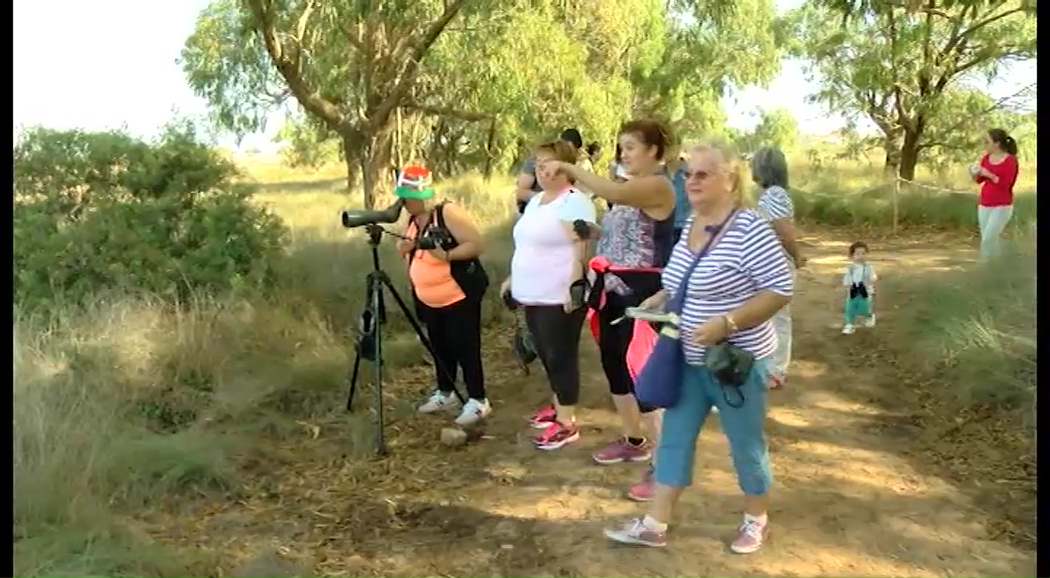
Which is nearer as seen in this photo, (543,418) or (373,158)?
(543,418)

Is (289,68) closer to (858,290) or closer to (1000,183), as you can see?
(858,290)

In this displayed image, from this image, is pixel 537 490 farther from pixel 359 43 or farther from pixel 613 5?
pixel 613 5

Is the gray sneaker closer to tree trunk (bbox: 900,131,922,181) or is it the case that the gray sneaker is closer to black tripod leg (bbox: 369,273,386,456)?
black tripod leg (bbox: 369,273,386,456)

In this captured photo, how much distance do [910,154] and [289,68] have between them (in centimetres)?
1107

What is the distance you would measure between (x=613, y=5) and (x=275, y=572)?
507 inches

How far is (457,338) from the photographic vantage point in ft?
16.8

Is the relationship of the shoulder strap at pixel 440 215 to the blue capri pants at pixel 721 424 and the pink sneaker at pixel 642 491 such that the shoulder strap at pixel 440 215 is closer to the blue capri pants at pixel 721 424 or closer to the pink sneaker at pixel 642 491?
the pink sneaker at pixel 642 491

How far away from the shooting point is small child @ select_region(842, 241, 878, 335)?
691 cm

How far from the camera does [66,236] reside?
6133 mm

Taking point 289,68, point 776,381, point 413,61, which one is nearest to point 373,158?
point 413,61

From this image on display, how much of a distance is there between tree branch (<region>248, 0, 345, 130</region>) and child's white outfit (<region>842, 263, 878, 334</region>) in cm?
591

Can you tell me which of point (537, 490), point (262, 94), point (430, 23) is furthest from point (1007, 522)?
point (262, 94)

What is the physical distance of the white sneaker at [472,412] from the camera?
5.21 m

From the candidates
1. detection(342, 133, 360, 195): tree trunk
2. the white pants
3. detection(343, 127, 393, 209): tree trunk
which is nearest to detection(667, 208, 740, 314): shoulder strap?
the white pants
